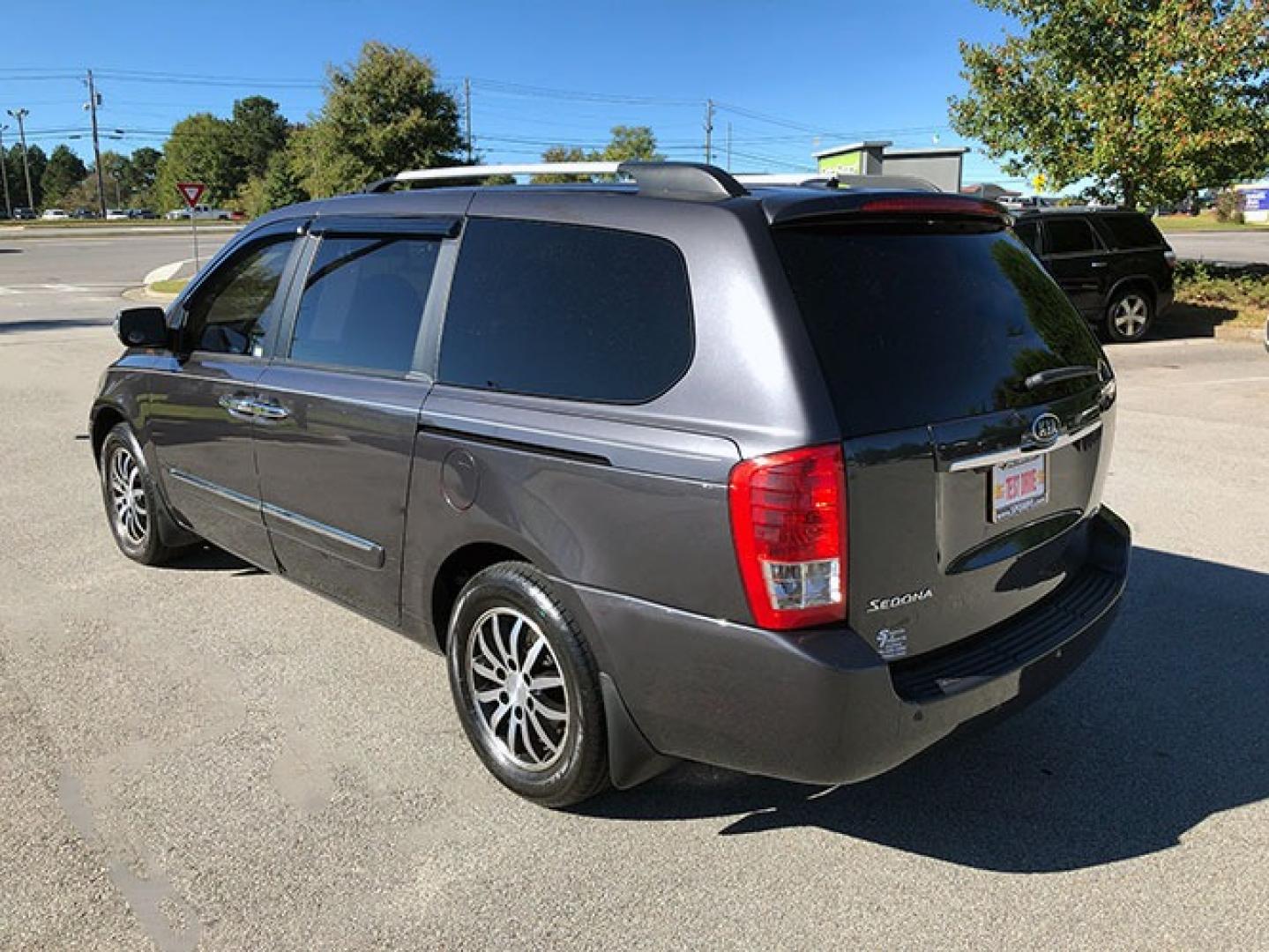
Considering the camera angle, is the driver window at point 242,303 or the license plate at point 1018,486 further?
the driver window at point 242,303

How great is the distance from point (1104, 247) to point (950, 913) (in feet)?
42.7

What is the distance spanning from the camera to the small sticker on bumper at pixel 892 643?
2422mm

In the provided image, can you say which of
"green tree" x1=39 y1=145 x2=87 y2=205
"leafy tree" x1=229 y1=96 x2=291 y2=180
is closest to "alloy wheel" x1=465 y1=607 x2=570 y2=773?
"leafy tree" x1=229 y1=96 x2=291 y2=180

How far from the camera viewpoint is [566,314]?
2.80 m

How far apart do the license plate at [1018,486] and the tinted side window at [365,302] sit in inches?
72.4

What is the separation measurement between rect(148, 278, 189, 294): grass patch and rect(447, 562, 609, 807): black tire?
21.4 m

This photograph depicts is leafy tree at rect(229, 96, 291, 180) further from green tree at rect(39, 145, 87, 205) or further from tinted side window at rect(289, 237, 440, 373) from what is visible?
tinted side window at rect(289, 237, 440, 373)

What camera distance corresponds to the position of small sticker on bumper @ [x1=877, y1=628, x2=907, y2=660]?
95.3 inches

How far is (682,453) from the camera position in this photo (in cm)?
241

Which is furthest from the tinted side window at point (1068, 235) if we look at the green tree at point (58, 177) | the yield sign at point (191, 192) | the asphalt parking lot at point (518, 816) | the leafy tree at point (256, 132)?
the green tree at point (58, 177)

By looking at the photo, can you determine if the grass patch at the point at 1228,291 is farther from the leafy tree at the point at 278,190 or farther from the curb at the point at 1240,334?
the leafy tree at the point at 278,190

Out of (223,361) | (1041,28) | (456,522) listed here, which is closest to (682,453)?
(456,522)

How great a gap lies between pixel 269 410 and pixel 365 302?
604mm

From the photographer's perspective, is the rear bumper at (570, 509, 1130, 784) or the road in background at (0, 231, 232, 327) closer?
the rear bumper at (570, 509, 1130, 784)
